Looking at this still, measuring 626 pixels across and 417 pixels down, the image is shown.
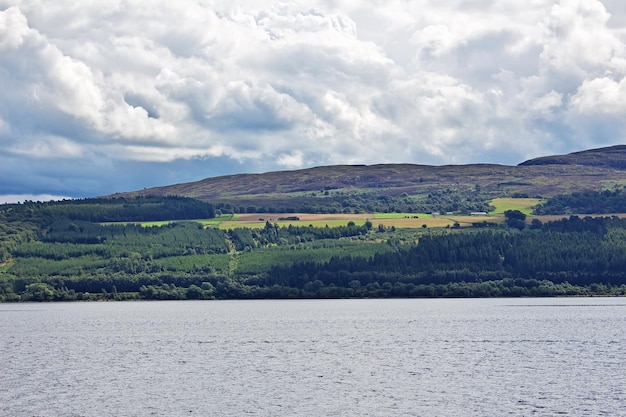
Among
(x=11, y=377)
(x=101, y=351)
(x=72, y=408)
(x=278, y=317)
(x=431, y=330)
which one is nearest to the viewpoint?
(x=72, y=408)

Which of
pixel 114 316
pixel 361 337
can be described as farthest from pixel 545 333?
pixel 114 316

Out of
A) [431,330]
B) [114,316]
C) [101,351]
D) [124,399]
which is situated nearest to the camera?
[124,399]

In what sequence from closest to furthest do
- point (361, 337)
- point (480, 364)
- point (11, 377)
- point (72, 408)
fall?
point (72, 408)
point (11, 377)
point (480, 364)
point (361, 337)

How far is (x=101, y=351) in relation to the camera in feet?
377

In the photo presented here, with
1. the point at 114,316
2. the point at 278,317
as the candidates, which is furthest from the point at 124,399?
the point at 114,316

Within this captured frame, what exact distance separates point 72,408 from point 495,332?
7464 cm

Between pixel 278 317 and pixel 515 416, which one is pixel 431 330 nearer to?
pixel 278 317

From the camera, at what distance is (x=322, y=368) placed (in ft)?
305

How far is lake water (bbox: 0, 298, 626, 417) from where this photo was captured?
71.1m

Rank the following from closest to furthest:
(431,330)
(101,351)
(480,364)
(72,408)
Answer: (72,408), (480,364), (101,351), (431,330)

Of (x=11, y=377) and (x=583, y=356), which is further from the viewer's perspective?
(x=583, y=356)

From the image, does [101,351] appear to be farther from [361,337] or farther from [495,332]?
[495,332]

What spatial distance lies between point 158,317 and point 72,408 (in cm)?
11684

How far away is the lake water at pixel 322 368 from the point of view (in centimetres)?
7106
